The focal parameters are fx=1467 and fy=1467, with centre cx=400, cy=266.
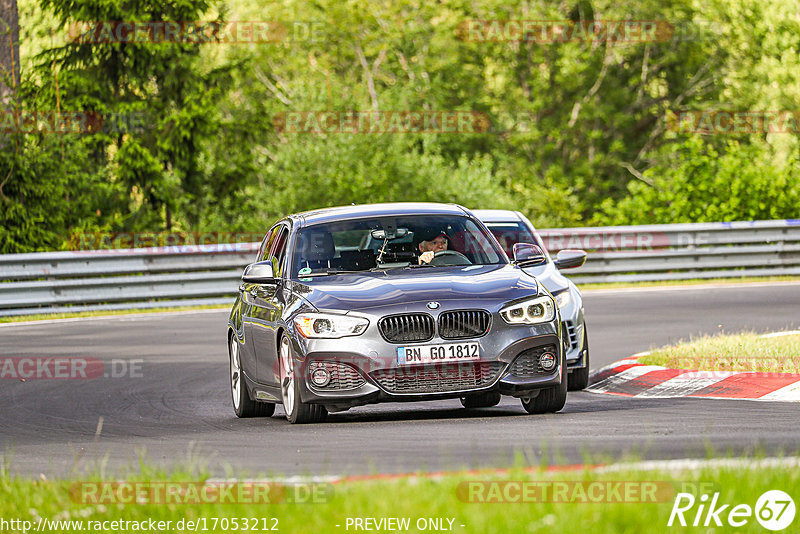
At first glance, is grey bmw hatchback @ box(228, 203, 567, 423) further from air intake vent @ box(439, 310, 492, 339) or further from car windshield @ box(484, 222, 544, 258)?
car windshield @ box(484, 222, 544, 258)

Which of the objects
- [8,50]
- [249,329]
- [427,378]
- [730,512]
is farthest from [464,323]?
[8,50]

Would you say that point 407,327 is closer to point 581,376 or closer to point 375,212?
point 375,212

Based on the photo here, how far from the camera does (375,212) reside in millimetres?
11469

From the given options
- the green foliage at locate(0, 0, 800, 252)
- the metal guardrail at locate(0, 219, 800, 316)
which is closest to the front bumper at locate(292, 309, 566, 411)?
the metal guardrail at locate(0, 219, 800, 316)

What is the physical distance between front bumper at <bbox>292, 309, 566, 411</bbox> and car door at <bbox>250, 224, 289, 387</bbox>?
0.71 metres

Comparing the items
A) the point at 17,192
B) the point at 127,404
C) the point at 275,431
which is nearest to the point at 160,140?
the point at 17,192

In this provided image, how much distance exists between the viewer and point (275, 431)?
978 cm

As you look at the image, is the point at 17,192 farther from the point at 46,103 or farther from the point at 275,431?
the point at 275,431

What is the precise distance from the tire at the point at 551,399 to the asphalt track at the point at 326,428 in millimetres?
155

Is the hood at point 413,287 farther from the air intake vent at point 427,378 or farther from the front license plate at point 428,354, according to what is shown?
the air intake vent at point 427,378

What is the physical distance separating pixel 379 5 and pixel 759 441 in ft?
153

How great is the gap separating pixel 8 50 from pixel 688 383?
64.9ft

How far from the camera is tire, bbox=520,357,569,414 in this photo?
33.7 ft

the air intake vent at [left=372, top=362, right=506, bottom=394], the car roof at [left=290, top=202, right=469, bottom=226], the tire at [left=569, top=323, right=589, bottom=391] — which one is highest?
the car roof at [left=290, top=202, right=469, bottom=226]
